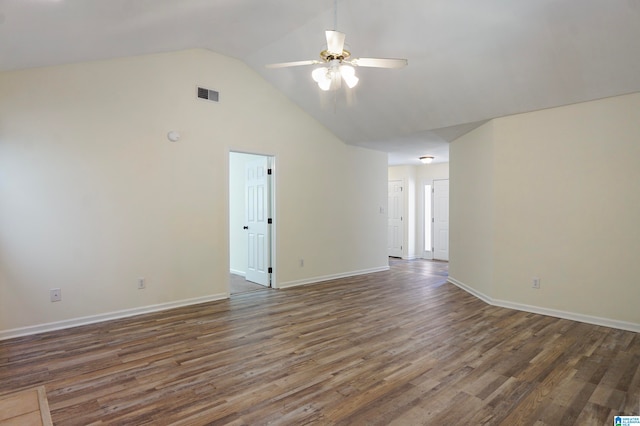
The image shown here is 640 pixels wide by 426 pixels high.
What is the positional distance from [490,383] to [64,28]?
4353 millimetres

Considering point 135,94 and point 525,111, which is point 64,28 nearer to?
point 135,94

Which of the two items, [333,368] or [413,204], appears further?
[413,204]

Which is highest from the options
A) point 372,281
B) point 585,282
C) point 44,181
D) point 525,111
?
point 525,111

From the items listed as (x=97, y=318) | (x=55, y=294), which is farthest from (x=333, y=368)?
Answer: (x=55, y=294)

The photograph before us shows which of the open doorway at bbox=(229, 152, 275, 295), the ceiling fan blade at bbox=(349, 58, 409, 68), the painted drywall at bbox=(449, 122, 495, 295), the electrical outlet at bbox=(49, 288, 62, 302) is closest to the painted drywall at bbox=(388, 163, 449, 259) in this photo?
the painted drywall at bbox=(449, 122, 495, 295)

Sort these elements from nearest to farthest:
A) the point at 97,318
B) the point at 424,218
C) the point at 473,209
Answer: the point at 97,318 → the point at 473,209 → the point at 424,218

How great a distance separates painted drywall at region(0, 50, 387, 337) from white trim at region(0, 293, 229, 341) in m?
0.02

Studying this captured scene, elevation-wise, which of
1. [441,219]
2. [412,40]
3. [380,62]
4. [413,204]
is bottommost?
[441,219]

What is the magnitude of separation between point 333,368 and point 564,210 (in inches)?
129

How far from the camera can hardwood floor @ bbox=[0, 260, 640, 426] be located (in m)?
2.19

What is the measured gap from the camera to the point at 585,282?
3.92 metres

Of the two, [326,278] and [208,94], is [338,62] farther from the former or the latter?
[326,278]

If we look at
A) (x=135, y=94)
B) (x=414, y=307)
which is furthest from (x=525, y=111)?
(x=135, y=94)

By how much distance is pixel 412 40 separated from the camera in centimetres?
376
